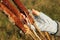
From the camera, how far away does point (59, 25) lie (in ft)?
4.00

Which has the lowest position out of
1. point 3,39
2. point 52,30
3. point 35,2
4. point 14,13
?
point 3,39

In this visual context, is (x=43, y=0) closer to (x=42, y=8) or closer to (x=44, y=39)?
(x=42, y=8)

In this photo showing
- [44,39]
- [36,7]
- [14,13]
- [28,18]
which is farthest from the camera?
[36,7]

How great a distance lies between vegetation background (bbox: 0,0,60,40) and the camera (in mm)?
1369

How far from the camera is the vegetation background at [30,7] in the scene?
1369 mm

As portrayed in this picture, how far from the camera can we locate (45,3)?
5.17 feet

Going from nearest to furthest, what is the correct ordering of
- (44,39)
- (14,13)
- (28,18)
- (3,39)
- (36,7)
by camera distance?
(14,13), (28,18), (44,39), (3,39), (36,7)

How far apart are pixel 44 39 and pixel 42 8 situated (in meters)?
→ 0.46

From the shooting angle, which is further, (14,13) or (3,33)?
(3,33)

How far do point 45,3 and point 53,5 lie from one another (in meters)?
0.07

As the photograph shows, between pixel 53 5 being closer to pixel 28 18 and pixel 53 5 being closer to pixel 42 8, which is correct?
pixel 42 8

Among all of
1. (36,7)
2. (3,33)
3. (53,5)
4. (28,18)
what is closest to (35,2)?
(36,7)

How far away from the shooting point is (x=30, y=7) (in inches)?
60.9

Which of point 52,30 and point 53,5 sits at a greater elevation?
point 53,5
